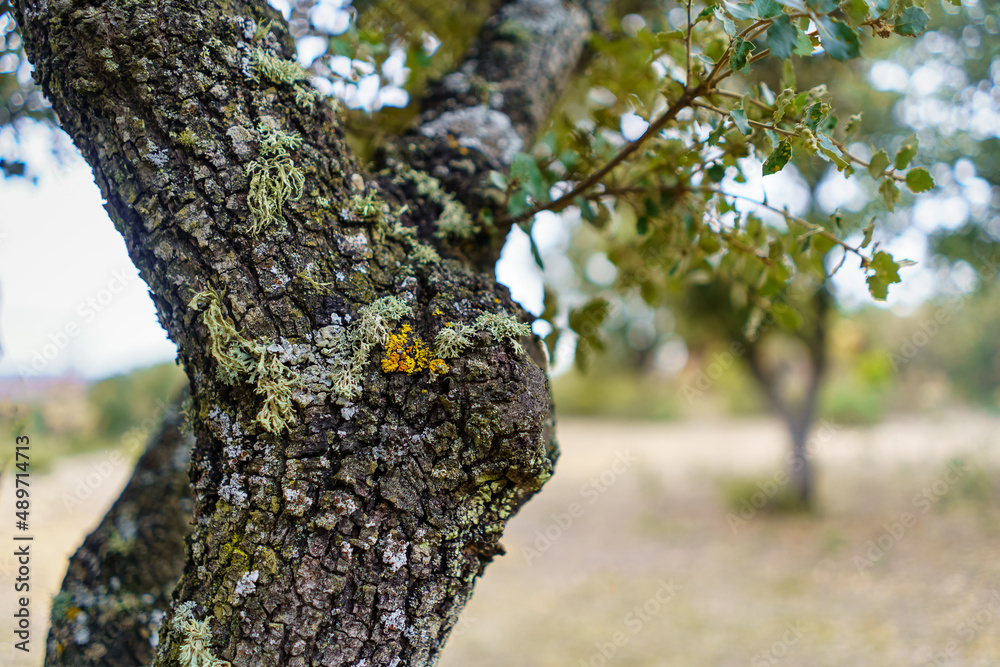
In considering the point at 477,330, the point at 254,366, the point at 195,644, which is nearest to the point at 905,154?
the point at 477,330

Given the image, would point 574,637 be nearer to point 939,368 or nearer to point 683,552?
point 683,552

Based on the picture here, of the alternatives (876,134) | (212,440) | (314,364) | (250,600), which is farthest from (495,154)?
(876,134)

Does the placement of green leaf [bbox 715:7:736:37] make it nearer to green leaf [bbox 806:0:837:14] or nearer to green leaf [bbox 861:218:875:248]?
green leaf [bbox 806:0:837:14]

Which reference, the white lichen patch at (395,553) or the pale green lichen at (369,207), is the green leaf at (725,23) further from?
the white lichen patch at (395,553)

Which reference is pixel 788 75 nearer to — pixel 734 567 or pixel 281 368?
pixel 281 368

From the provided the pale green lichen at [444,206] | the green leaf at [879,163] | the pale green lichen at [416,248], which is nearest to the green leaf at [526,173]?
the pale green lichen at [444,206]

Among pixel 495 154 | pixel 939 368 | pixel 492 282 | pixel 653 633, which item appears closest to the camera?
pixel 492 282
